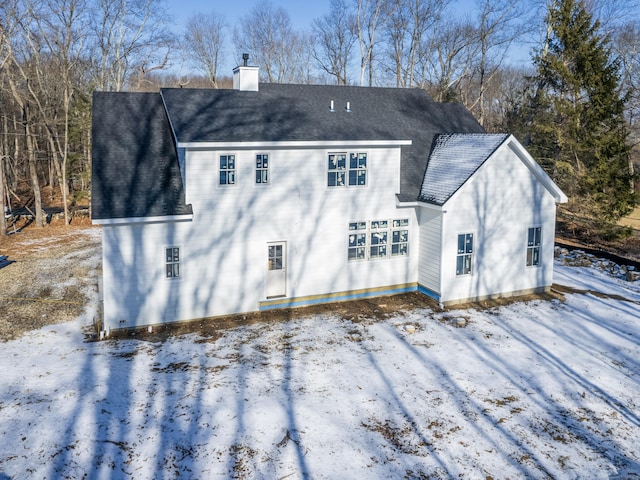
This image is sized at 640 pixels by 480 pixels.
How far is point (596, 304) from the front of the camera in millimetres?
16094

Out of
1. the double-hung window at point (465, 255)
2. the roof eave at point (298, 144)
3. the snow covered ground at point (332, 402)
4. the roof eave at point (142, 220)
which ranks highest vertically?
the roof eave at point (298, 144)

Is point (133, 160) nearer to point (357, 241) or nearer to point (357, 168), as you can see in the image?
point (357, 168)

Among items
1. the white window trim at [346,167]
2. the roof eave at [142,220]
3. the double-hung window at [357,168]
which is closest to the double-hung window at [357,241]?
the white window trim at [346,167]

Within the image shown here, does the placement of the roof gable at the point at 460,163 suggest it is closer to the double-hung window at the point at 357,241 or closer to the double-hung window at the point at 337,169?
the double-hung window at the point at 357,241

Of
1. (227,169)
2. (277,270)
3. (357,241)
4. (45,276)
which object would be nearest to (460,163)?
(357,241)

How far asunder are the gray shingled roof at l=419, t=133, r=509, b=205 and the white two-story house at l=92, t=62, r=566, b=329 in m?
0.05

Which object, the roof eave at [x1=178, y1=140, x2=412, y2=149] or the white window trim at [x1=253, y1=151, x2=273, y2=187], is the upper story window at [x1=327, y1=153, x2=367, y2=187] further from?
the white window trim at [x1=253, y1=151, x2=273, y2=187]

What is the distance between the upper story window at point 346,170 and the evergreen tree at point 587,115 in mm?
14641

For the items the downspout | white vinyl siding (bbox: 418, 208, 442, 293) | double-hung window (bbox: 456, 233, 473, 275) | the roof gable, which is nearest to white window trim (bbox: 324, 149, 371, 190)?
the roof gable

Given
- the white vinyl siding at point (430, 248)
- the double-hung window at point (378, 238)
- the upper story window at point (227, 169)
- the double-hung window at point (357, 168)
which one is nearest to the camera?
the upper story window at point (227, 169)

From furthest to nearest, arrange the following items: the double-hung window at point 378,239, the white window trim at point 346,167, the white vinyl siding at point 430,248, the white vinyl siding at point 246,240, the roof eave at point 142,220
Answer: the double-hung window at point 378,239 → the white vinyl siding at point 430,248 → the white window trim at point 346,167 → the white vinyl siding at point 246,240 → the roof eave at point 142,220

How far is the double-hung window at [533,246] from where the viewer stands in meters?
17.2

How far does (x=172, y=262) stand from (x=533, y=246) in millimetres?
11327

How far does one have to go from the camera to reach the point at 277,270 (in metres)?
15.6
